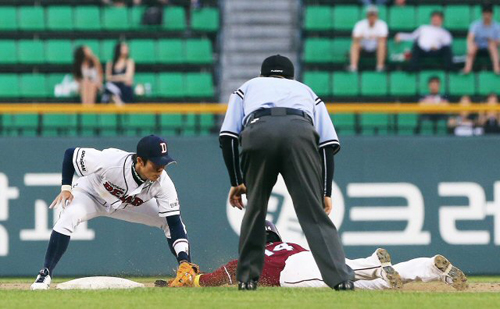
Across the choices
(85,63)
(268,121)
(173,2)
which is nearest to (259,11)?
(173,2)

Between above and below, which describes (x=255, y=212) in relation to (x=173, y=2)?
below

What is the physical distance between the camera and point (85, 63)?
48.0 ft

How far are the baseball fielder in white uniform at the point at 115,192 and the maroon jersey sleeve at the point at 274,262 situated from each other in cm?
79

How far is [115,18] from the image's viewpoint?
53.9 feet

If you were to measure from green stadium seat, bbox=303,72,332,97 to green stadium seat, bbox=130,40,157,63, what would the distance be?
236cm

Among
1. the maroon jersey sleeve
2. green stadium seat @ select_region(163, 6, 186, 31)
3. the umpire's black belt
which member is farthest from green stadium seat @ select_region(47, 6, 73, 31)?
the umpire's black belt

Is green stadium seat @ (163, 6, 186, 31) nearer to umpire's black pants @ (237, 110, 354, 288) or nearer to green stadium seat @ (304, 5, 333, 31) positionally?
green stadium seat @ (304, 5, 333, 31)

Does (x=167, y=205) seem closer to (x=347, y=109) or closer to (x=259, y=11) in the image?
(x=347, y=109)

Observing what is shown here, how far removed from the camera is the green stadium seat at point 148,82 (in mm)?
15297

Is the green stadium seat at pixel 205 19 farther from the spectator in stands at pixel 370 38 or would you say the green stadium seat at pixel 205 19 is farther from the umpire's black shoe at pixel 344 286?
the umpire's black shoe at pixel 344 286

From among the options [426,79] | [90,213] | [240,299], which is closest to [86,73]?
[426,79]

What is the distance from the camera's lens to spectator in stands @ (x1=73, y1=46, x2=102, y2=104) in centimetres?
1448

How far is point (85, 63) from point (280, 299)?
7.84 m

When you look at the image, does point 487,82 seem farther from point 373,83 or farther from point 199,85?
point 199,85
